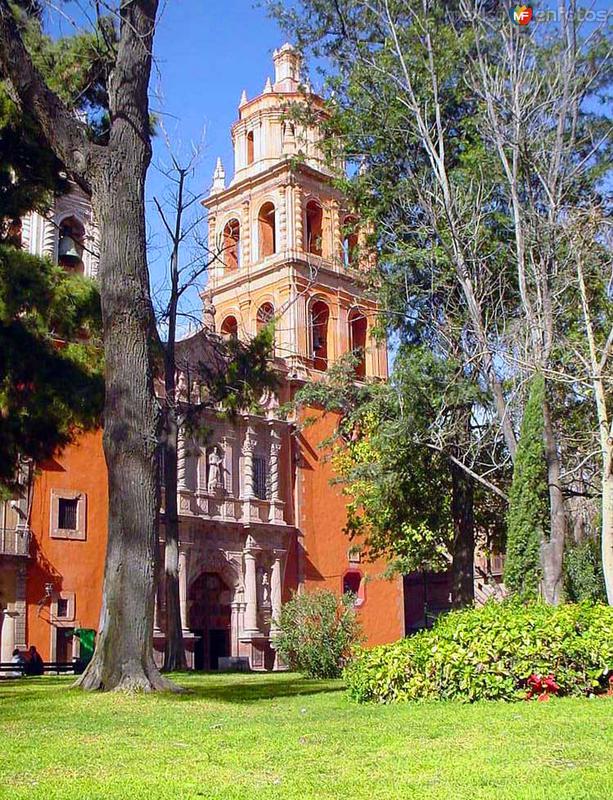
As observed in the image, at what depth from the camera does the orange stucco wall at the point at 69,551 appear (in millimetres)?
23859

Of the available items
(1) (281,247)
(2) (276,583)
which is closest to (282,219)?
(1) (281,247)

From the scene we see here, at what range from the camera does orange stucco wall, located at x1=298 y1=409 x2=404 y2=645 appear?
31.6m

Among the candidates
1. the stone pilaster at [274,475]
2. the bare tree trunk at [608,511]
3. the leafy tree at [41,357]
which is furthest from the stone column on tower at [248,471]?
the bare tree trunk at [608,511]

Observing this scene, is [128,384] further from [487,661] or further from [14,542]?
[14,542]

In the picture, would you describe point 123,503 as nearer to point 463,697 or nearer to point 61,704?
point 61,704

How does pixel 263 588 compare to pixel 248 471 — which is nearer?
pixel 263 588

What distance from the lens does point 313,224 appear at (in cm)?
3478

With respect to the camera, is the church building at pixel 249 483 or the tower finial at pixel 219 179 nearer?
the church building at pixel 249 483

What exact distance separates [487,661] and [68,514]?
60.5 ft

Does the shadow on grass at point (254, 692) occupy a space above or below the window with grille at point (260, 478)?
below

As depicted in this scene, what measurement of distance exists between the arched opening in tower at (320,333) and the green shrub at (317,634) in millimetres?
18067

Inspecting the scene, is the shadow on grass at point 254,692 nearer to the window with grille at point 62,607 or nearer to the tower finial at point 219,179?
the window with grille at point 62,607

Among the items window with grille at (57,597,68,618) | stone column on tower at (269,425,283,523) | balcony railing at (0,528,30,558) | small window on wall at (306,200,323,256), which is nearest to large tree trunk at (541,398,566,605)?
balcony railing at (0,528,30,558)
